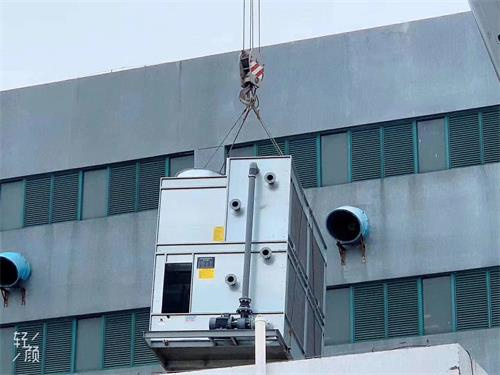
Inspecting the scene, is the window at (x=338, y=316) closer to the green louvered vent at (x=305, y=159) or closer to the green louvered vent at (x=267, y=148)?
the green louvered vent at (x=305, y=159)

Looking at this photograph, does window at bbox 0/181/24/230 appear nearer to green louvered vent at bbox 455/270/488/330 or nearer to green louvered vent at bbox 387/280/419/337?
green louvered vent at bbox 387/280/419/337

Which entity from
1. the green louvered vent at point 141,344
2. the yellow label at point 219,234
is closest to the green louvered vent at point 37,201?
the green louvered vent at point 141,344

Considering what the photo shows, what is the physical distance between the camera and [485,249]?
2362cm

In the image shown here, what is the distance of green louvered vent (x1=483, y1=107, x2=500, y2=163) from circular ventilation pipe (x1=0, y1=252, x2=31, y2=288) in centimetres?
888

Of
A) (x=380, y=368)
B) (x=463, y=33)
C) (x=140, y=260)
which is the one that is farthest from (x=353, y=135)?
(x=380, y=368)

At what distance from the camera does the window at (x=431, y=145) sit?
2450 centimetres

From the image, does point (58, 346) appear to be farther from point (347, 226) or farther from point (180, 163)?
point (347, 226)

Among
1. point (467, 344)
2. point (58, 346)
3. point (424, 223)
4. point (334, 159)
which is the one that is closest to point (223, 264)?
point (467, 344)

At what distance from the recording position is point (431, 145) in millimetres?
24609

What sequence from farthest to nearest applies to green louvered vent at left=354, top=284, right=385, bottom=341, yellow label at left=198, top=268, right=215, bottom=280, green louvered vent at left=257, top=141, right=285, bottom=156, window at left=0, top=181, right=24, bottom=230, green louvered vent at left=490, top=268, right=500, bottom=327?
window at left=0, top=181, right=24, bottom=230 < green louvered vent at left=257, top=141, right=285, bottom=156 < green louvered vent at left=354, top=284, right=385, bottom=341 < green louvered vent at left=490, top=268, right=500, bottom=327 < yellow label at left=198, top=268, right=215, bottom=280

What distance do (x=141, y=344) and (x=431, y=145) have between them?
6263 millimetres

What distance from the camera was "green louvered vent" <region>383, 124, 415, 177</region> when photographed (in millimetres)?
24672

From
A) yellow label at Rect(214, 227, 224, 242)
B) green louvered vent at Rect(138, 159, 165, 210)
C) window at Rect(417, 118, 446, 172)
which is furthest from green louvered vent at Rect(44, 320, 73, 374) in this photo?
yellow label at Rect(214, 227, 224, 242)

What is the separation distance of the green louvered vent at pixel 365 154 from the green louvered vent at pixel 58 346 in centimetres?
608
